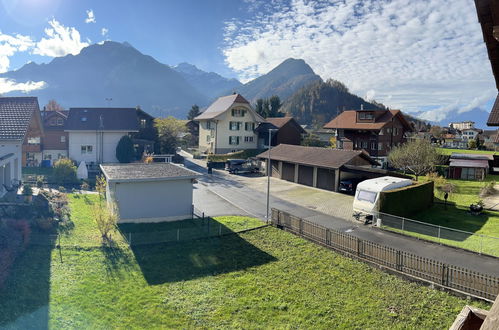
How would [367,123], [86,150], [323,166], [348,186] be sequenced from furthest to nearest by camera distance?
[367,123] → [86,150] → [323,166] → [348,186]

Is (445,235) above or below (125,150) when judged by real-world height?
below

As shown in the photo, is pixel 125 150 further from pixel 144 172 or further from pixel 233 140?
pixel 144 172

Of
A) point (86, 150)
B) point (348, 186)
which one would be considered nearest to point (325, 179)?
point (348, 186)

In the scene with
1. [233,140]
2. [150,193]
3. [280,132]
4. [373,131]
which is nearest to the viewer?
[150,193]

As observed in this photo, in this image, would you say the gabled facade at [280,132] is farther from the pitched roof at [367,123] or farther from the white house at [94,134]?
the white house at [94,134]

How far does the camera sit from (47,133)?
163 ft

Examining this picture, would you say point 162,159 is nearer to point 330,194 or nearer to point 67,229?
point 330,194

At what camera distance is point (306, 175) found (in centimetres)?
3881

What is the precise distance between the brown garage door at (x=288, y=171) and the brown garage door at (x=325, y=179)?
4.26 meters

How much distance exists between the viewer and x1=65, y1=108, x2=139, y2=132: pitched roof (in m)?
48.8

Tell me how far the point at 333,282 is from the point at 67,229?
15.3 m

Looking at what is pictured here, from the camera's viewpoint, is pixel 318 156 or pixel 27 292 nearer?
pixel 27 292

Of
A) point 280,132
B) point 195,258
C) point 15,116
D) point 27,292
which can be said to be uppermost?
point 280,132

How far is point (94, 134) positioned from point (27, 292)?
40452 millimetres
